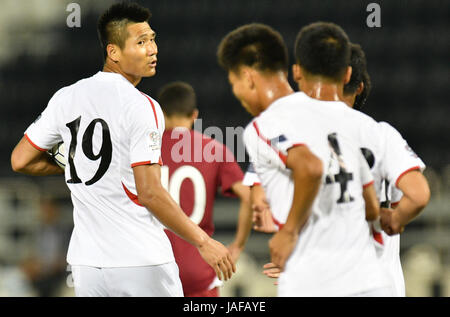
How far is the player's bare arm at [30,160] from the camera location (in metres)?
3.46

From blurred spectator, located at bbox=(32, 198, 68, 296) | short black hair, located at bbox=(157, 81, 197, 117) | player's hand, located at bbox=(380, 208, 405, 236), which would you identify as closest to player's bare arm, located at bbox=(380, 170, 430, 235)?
player's hand, located at bbox=(380, 208, 405, 236)

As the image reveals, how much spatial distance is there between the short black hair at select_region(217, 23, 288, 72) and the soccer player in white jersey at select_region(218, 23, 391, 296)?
0.58ft

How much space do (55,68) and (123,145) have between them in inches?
401

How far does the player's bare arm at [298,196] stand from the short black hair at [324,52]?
0.40 meters

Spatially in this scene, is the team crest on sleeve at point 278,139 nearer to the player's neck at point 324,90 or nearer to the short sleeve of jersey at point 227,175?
the player's neck at point 324,90

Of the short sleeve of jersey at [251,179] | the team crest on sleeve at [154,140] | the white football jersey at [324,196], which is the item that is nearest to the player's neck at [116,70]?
the team crest on sleeve at [154,140]

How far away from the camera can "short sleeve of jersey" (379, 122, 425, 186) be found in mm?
2947

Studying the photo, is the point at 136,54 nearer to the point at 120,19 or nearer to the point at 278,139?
the point at 120,19

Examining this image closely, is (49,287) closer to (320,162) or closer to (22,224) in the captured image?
(22,224)

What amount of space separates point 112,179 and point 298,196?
0.93 metres

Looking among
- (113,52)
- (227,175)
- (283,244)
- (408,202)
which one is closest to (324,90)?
(408,202)

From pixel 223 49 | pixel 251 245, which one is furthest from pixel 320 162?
pixel 251 245

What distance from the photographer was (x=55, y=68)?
42.5ft

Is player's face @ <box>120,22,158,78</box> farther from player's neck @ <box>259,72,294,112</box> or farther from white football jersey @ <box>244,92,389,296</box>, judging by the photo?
white football jersey @ <box>244,92,389,296</box>
